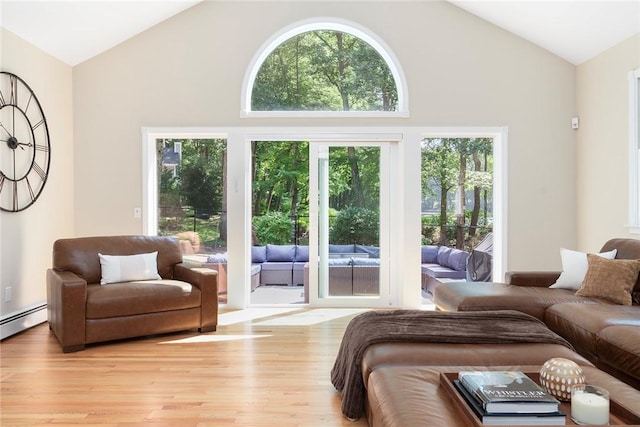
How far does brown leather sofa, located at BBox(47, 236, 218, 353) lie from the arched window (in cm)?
208

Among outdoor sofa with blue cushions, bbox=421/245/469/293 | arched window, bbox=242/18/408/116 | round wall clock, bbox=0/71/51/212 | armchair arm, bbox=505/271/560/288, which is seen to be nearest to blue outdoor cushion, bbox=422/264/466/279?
outdoor sofa with blue cushions, bbox=421/245/469/293

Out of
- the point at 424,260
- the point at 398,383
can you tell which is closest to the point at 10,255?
the point at 398,383

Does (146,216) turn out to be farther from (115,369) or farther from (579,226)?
(579,226)

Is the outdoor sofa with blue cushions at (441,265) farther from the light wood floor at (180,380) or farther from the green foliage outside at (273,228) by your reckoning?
the green foliage outside at (273,228)

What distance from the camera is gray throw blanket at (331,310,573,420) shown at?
2.43 metres

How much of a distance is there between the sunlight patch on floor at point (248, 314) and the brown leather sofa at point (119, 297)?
0.41 metres

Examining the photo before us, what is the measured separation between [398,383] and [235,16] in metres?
4.56

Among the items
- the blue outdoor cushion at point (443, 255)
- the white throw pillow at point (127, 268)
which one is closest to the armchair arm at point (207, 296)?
the white throw pillow at point (127, 268)

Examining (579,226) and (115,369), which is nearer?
(115,369)

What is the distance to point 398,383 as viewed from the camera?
1.94m

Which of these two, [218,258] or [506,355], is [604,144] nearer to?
[506,355]

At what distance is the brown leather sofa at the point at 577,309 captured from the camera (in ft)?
8.46

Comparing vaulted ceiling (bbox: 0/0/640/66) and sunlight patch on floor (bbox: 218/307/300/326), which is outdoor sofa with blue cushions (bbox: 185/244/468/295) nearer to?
sunlight patch on floor (bbox: 218/307/300/326)

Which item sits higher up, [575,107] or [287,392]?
[575,107]
